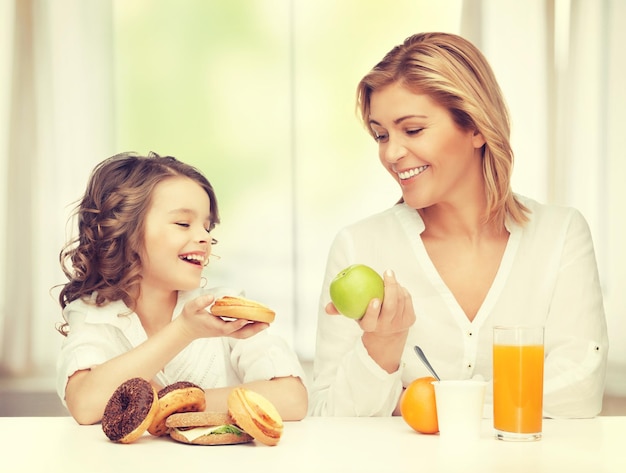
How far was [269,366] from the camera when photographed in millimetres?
1786

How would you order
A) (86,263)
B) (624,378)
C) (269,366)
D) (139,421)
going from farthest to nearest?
1. (624,378)
2. (86,263)
3. (269,366)
4. (139,421)

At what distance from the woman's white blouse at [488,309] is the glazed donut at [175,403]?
1.73ft

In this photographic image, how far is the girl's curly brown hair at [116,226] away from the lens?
1984 millimetres

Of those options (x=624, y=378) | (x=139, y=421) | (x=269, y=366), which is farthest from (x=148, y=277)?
(x=624, y=378)

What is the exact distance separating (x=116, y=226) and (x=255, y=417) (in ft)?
3.32

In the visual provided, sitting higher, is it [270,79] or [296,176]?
[270,79]

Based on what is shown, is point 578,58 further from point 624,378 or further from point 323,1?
point 624,378

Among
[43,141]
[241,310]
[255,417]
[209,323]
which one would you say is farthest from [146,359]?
[43,141]

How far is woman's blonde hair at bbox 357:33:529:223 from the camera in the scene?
1.93 metres

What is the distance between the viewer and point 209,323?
1512 mm

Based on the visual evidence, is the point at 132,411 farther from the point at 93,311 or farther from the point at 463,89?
the point at 463,89

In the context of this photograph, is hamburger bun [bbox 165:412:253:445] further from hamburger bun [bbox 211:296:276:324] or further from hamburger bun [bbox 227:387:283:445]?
hamburger bun [bbox 211:296:276:324]

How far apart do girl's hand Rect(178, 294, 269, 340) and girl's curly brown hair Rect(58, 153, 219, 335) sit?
468 mm

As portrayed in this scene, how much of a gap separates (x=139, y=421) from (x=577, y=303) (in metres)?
1.12
